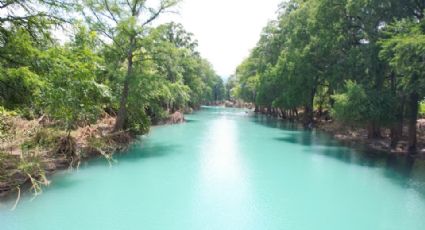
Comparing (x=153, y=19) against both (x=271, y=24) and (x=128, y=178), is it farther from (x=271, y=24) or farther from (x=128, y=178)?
(x=271, y=24)

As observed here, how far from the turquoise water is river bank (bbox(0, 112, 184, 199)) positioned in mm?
646

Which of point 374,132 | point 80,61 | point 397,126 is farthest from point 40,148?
point 374,132

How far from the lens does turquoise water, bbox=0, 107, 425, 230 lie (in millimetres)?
8648

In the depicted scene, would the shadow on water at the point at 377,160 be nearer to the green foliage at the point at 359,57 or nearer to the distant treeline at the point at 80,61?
the green foliage at the point at 359,57

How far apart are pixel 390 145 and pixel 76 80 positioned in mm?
18578

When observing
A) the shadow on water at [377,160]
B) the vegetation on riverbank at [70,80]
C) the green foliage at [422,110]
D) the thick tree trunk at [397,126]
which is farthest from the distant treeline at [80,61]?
the green foliage at [422,110]

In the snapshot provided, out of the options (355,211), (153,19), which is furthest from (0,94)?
(153,19)

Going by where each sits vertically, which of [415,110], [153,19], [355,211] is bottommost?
[355,211]

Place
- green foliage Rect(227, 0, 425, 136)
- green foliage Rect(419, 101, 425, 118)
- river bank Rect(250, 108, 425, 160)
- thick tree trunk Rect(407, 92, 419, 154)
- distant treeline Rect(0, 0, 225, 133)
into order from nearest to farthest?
1. distant treeline Rect(0, 0, 225, 133)
2. green foliage Rect(227, 0, 425, 136)
3. thick tree trunk Rect(407, 92, 419, 154)
4. river bank Rect(250, 108, 425, 160)
5. green foliage Rect(419, 101, 425, 118)

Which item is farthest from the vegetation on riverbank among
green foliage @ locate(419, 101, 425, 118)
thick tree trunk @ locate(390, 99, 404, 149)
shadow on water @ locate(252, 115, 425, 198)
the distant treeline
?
Answer: green foliage @ locate(419, 101, 425, 118)

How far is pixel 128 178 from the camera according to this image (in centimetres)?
1270

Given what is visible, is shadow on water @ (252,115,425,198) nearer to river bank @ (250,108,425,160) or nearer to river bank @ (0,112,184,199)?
river bank @ (250,108,425,160)

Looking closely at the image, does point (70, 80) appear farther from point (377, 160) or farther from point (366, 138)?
point (366, 138)

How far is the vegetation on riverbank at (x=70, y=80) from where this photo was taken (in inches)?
283
